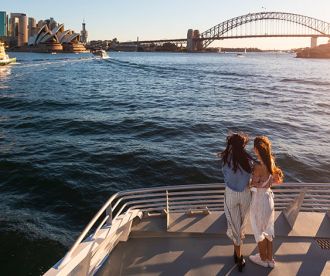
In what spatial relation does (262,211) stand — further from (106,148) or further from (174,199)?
(106,148)

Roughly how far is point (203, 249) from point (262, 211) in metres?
1.01

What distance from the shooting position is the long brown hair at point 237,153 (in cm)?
421

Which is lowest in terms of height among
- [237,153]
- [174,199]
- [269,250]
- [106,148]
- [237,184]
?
[106,148]

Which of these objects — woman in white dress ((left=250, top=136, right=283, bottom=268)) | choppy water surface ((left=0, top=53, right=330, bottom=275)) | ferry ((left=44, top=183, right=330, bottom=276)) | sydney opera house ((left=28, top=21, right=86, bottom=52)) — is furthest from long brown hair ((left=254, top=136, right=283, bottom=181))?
sydney opera house ((left=28, top=21, right=86, bottom=52))

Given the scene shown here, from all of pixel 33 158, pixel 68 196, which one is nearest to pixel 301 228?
pixel 68 196

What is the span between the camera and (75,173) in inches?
514

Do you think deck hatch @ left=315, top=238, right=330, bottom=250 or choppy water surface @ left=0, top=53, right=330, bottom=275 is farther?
choppy water surface @ left=0, top=53, right=330, bottom=275

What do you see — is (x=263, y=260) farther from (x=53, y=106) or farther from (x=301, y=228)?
(x=53, y=106)

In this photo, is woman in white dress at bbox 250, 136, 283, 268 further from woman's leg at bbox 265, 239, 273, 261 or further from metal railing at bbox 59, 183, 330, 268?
metal railing at bbox 59, 183, 330, 268

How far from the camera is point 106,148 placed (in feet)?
54.3

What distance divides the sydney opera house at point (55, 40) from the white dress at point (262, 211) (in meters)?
166

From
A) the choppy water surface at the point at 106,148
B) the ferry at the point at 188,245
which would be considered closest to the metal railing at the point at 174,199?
the ferry at the point at 188,245

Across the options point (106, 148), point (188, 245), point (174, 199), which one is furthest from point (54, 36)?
point (188, 245)

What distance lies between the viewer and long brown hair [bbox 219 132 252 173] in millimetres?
4211
